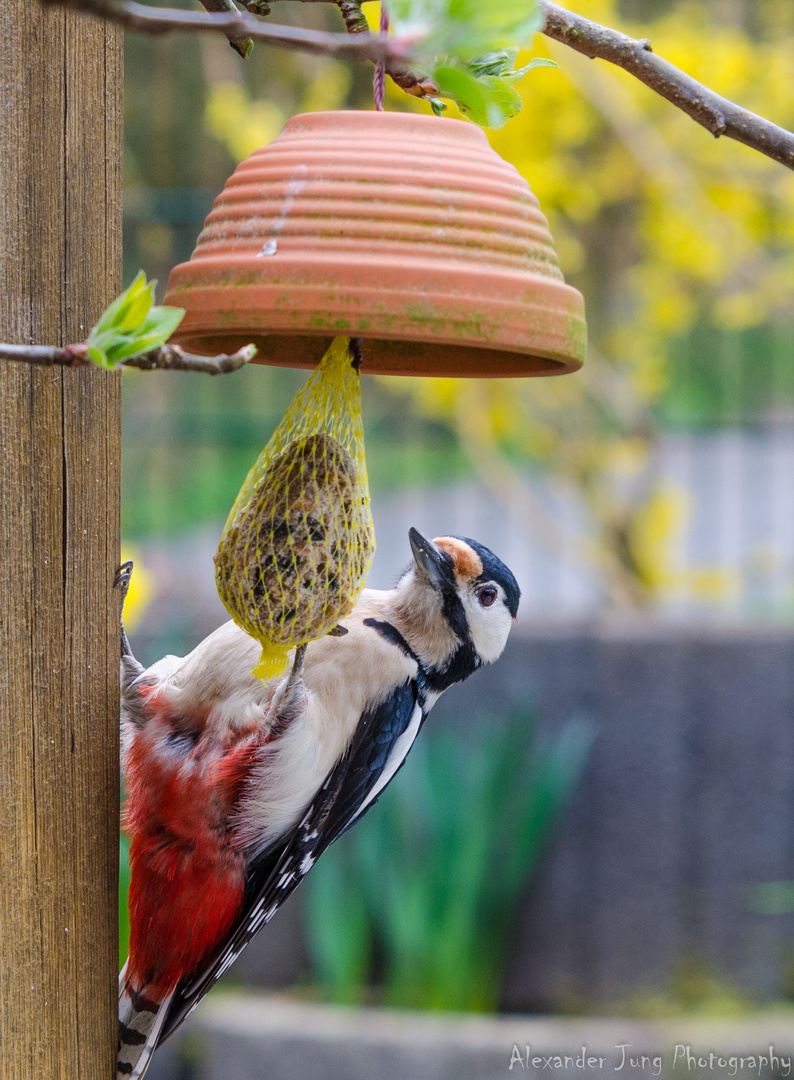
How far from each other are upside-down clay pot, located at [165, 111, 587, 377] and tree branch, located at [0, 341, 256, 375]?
162 millimetres

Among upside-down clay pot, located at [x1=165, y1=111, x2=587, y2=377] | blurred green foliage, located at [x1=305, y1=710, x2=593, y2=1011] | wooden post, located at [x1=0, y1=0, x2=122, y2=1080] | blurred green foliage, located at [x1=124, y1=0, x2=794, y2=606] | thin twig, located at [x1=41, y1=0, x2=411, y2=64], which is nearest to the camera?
thin twig, located at [x1=41, y1=0, x2=411, y2=64]

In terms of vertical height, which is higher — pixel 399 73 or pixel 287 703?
pixel 399 73

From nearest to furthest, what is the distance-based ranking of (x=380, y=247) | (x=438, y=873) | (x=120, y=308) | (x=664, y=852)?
(x=120, y=308) → (x=380, y=247) → (x=438, y=873) → (x=664, y=852)

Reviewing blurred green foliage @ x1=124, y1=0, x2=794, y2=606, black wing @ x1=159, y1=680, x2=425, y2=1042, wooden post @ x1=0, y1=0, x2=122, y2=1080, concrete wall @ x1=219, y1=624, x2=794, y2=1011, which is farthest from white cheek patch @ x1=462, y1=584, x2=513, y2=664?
blurred green foliage @ x1=124, y1=0, x2=794, y2=606

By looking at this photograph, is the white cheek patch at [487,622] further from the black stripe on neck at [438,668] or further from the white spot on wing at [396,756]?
the white spot on wing at [396,756]

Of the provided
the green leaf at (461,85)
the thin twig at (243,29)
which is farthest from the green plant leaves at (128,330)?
the green leaf at (461,85)

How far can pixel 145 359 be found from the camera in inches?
31.5

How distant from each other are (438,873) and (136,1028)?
1.95m

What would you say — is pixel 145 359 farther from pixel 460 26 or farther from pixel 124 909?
pixel 124 909

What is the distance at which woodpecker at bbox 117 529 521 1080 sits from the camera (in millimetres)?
1516

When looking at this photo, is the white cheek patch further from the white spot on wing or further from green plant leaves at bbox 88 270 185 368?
green plant leaves at bbox 88 270 185 368

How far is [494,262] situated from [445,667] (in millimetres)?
918

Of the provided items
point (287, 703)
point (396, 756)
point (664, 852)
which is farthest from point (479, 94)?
point (664, 852)

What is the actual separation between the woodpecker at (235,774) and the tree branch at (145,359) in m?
0.69
